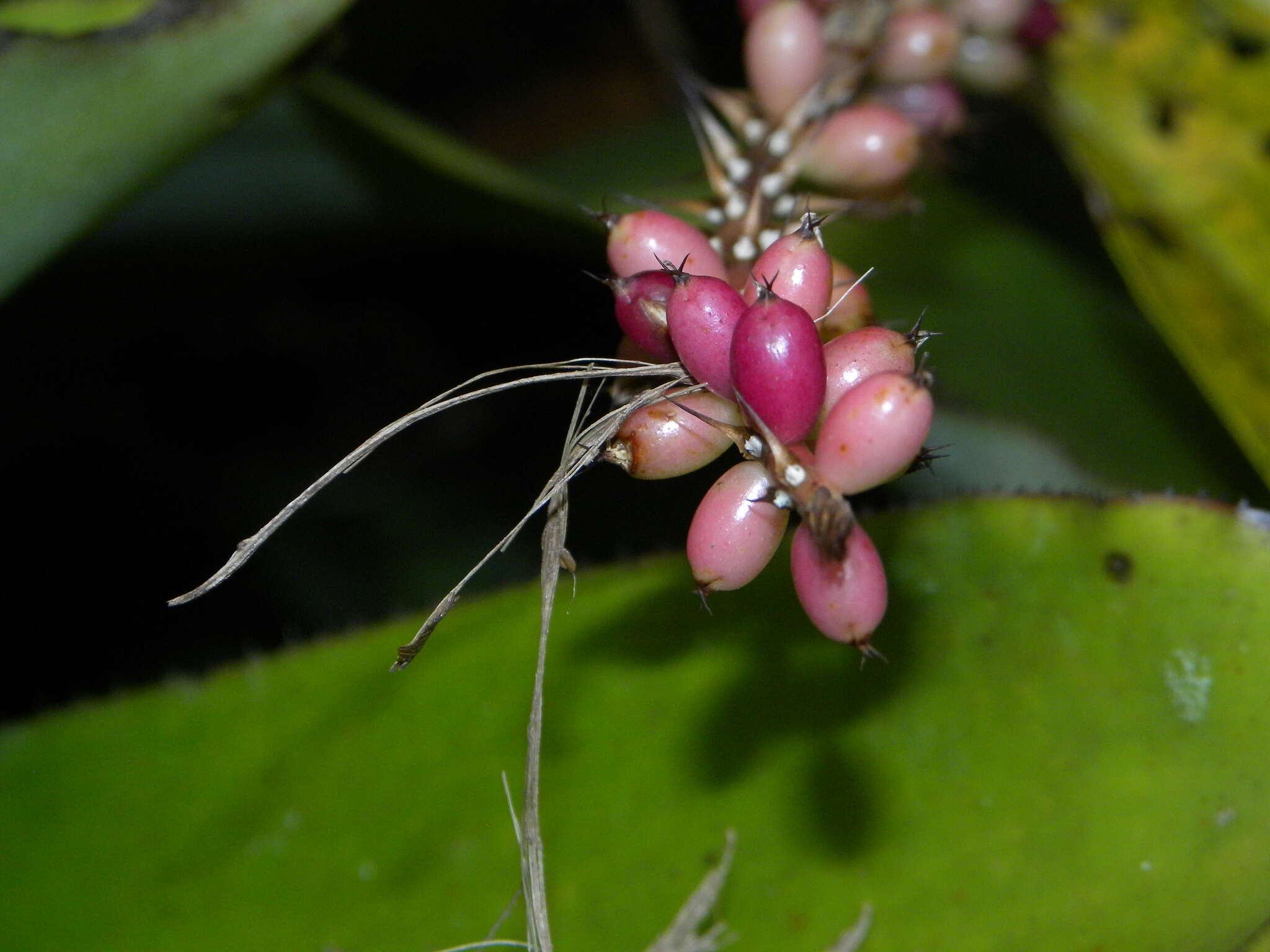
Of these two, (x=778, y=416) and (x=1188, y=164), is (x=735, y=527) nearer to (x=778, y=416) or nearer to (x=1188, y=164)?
(x=778, y=416)

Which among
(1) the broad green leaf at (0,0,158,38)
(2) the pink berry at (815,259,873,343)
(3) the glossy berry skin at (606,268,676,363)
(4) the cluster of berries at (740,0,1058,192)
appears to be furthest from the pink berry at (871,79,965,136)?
(1) the broad green leaf at (0,0,158,38)

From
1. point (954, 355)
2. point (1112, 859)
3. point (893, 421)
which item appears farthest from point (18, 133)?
point (1112, 859)

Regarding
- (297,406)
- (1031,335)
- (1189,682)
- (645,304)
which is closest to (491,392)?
(645,304)

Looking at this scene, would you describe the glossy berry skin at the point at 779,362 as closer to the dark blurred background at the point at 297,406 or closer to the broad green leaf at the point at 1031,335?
the broad green leaf at the point at 1031,335

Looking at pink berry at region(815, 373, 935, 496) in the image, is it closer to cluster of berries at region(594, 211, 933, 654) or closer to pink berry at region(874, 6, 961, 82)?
cluster of berries at region(594, 211, 933, 654)

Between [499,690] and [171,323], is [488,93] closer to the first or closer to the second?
[171,323]

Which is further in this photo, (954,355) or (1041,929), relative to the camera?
(954,355)

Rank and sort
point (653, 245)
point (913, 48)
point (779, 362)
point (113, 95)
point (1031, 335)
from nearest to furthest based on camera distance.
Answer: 1. point (779, 362)
2. point (653, 245)
3. point (113, 95)
4. point (913, 48)
5. point (1031, 335)
